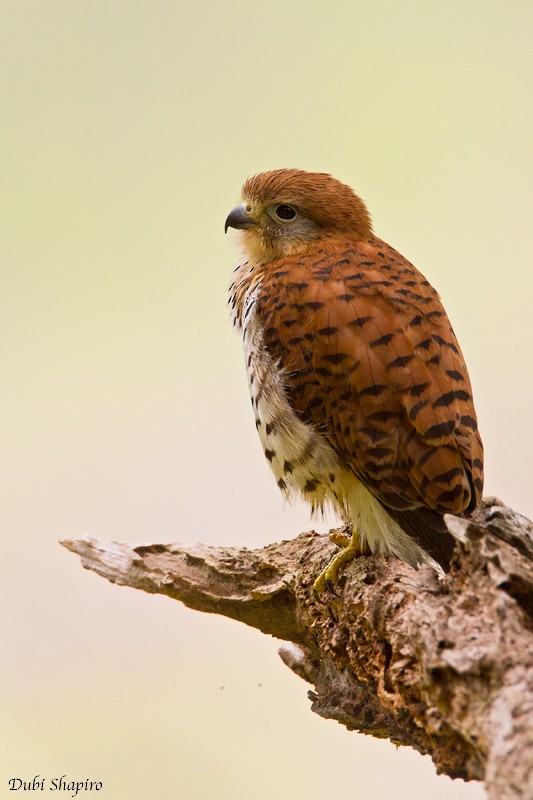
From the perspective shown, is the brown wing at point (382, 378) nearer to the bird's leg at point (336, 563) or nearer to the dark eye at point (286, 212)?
the bird's leg at point (336, 563)

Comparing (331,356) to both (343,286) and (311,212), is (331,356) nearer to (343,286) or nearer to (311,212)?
(343,286)

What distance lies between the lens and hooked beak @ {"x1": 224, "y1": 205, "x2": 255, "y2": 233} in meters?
3.40

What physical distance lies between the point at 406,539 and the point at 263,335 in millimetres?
785

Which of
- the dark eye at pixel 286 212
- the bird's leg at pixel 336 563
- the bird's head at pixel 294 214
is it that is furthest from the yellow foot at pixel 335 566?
the dark eye at pixel 286 212

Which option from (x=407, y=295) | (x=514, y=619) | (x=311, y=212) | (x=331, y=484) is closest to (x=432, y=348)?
(x=407, y=295)

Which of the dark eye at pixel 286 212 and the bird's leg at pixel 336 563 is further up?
the dark eye at pixel 286 212

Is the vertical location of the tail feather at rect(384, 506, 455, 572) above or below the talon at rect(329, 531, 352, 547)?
below

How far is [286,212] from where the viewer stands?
10.9 feet

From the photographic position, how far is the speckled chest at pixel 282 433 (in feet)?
9.05

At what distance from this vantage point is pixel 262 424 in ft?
9.62

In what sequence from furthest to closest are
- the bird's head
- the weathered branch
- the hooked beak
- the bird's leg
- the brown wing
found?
1. the hooked beak
2. the bird's head
3. the bird's leg
4. the brown wing
5. the weathered branch

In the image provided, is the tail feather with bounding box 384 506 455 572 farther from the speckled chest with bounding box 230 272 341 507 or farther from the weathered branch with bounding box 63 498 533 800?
the speckled chest with bounding box 230 272 341 507

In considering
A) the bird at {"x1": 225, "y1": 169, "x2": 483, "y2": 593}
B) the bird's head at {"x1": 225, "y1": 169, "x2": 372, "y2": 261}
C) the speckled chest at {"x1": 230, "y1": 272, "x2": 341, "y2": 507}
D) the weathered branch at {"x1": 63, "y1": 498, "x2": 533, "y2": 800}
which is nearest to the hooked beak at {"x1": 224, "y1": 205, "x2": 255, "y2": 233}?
the bird's head at {"x1": 225, "y1": 169, "x2": 372, "y2": 261}

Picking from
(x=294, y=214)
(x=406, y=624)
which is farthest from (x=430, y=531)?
(x=294, y=214)
